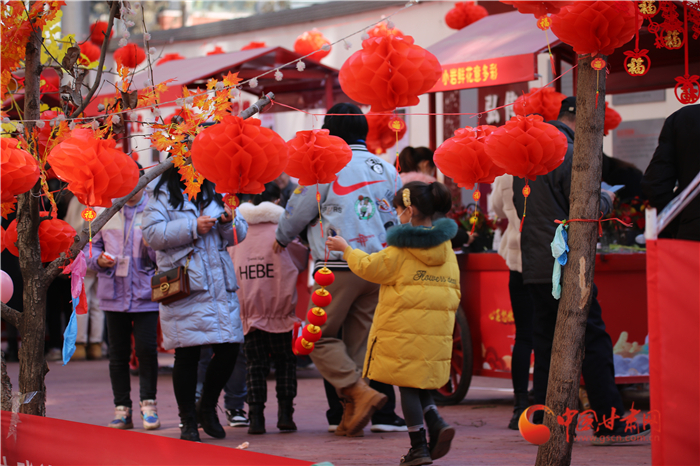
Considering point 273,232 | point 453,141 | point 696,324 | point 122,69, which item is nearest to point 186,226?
point 273,232

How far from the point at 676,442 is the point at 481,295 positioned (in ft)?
10.7

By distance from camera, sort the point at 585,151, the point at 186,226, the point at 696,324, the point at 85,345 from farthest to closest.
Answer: the point at 85,345, the point at 186,226, the point at 585,151, the point at 696,324

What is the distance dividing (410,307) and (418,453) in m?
0.75

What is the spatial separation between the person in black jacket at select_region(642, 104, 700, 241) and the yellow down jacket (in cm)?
109

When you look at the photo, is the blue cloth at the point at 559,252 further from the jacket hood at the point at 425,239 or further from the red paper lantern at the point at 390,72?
the jacket hood at the point at 425,239

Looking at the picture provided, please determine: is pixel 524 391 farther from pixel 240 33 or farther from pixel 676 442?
pixel 240 33

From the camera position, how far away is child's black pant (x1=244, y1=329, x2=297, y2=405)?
16.9 ft

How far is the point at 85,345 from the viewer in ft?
30.4

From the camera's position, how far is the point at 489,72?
6.02m

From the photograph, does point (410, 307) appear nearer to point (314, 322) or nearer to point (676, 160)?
point (314, 322)

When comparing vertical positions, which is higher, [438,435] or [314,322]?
[314,322]

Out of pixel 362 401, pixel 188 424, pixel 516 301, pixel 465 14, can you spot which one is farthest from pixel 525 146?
pixel 465 14

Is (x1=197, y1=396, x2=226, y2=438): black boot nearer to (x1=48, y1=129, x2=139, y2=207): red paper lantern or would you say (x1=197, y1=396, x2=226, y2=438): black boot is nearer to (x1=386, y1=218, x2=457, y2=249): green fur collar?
(x1=386, y1=218, x2=457, y2=249): green fur collar

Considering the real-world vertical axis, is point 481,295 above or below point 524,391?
above
